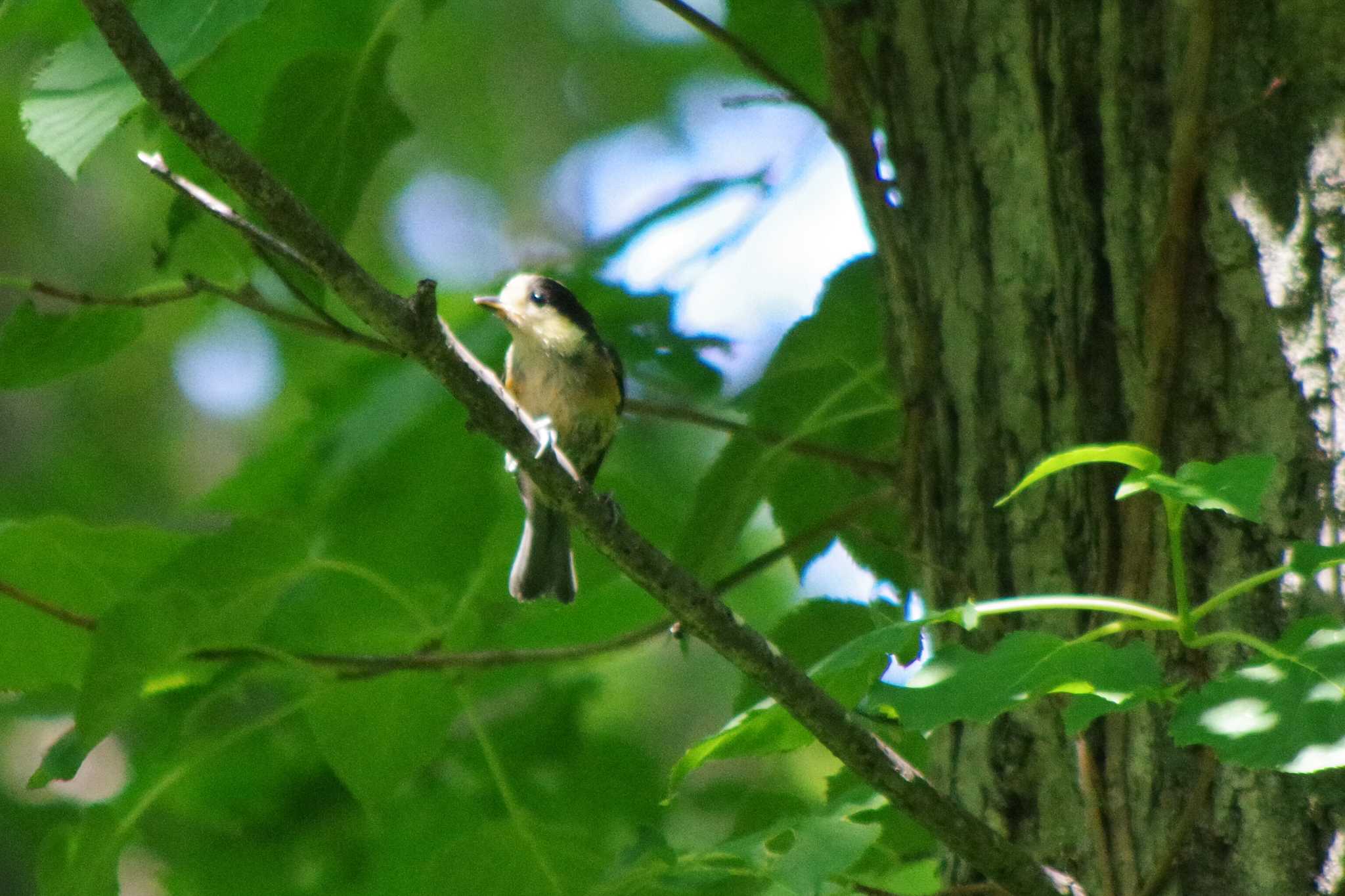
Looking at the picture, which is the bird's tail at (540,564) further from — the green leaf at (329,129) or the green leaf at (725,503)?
the green leaf at (329,129)

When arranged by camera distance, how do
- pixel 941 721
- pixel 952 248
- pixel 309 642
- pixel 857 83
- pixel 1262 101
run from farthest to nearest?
pixel 309 642 → pixel 857 83 → pixel 952 248 → pixel 1262 101 → pixel 941 721

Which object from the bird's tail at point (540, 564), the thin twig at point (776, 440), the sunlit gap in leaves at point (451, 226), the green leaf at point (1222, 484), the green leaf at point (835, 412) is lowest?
the green leaf at point (1222, 484)

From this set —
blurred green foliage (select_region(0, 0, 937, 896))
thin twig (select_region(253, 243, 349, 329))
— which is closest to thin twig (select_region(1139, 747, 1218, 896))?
blurred green foliage (select_region(0, 0, 937, 896))

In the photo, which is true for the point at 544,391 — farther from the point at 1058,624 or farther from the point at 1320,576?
the point at 1320,576

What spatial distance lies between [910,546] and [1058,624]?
431 millimetres

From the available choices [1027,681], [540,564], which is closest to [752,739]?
[1027,681]

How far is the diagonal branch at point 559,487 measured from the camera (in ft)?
5.24

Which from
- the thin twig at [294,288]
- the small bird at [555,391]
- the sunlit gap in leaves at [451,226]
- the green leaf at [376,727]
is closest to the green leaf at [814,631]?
the green leaf at [376,727]

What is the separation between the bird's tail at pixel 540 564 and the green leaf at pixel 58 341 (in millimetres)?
1141

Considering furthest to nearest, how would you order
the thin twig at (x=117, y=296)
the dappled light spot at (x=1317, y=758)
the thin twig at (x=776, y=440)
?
the thin twig at (x=776, y=440), the thin twig at (x=117, y=296), the dappled light spot at (x=1317, y=758)

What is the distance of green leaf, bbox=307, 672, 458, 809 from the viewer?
2.86m

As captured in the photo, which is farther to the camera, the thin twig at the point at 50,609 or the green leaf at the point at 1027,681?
the thin twig at the point at 50,609

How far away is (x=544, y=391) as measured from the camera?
4.20 m

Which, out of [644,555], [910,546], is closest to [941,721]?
[644,555]
